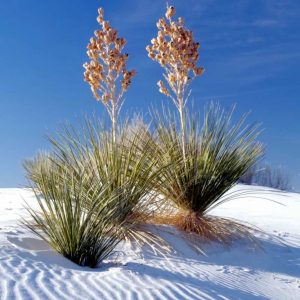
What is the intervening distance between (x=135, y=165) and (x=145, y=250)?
35.7 inches

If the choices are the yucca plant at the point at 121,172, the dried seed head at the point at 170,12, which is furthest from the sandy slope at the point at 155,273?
the dried seed head at the point at 170,12

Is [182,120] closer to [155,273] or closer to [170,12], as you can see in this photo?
[170,12]

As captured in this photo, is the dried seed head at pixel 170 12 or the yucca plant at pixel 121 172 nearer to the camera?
the yucca plant at pixel 121 172

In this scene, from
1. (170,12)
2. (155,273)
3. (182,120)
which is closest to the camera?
(155,273)

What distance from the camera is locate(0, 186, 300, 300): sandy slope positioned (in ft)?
9.46

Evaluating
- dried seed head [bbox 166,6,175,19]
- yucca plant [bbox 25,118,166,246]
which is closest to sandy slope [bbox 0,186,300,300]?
yucca plant [bbox 25,118,166,246]

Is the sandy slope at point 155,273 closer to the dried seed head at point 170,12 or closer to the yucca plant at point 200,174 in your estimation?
the yucca plant at point 200,174

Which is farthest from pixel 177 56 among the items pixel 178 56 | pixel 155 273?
pixel 155 273

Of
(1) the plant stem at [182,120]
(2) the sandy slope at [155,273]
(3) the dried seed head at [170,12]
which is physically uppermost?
(3) the dried seed head at [170,12]

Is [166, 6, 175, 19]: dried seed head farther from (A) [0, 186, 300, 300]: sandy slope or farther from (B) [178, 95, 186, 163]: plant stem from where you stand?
(A) [0, 186, 300, 300]: sandy slope

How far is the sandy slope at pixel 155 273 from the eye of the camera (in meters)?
2.88

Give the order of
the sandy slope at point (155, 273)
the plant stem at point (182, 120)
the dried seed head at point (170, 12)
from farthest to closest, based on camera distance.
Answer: the dried seed head at point (170, 12), the plant stem at point (182, 120), the sandy slope at point (155, 273)

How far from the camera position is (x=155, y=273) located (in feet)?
11.5

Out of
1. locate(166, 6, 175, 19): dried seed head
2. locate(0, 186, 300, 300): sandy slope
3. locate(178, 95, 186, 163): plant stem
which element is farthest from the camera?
locate(166, 6, 175, 19): dried seed head
